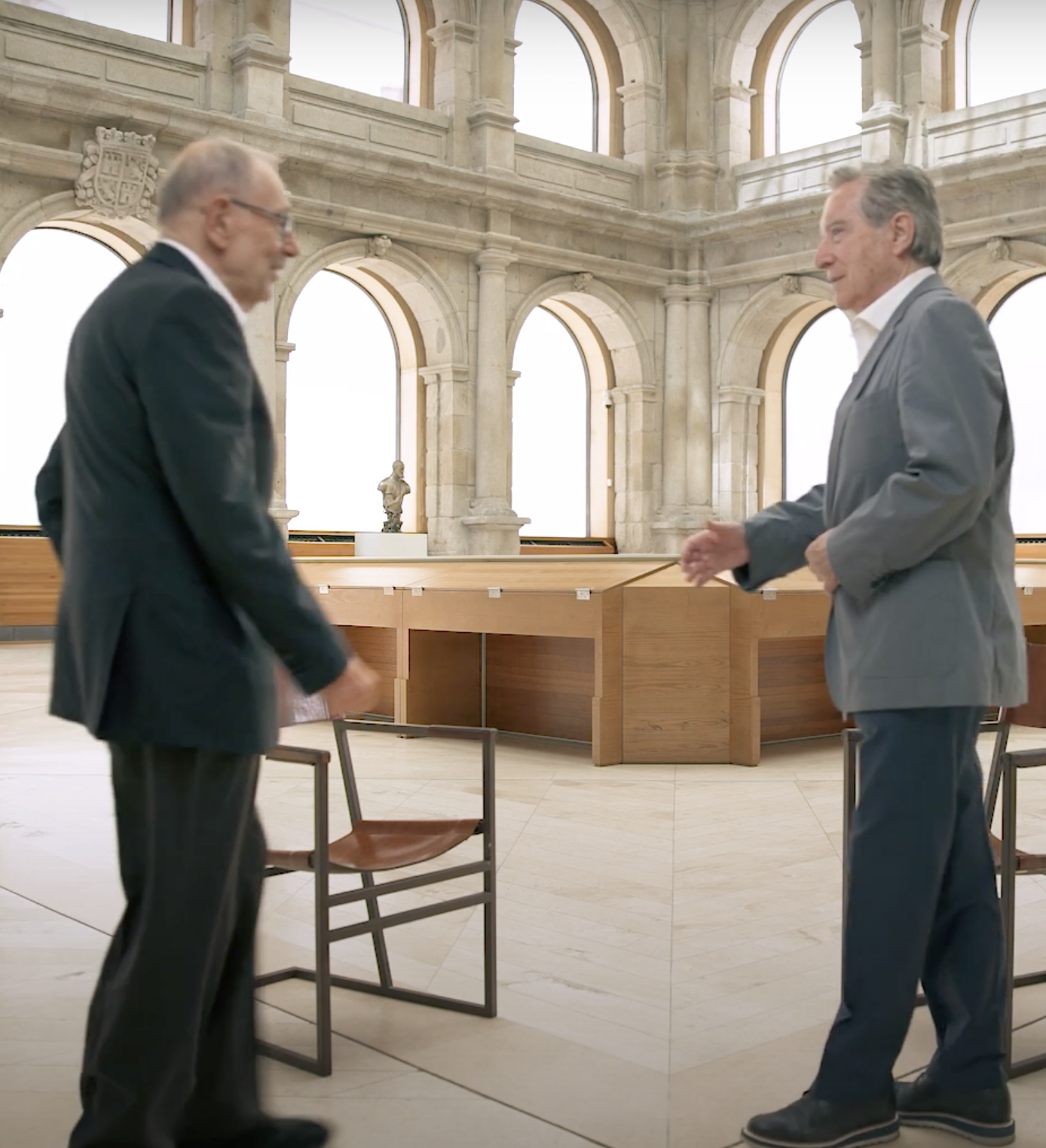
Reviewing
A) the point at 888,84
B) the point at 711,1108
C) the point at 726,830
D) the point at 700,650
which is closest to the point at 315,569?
the point at 700,650

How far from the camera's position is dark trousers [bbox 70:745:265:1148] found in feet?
5.96

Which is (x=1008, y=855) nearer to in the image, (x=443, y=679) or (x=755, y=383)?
(x=443, y=679)

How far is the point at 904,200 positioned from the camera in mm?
2238

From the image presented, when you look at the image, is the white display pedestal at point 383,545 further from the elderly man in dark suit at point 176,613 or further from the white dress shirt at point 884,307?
the elderly man in dark suit at point 176,613

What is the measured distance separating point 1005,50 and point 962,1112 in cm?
1606

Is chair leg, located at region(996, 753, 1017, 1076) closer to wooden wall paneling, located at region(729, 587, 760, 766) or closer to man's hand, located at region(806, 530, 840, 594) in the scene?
man's hand, located at region(806, 530, 840, 594)

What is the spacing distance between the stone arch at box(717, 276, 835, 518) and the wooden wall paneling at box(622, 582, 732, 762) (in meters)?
10.9

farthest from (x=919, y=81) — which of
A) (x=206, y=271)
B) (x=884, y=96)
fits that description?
(x=206, y=271)

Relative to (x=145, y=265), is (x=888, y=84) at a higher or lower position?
higher

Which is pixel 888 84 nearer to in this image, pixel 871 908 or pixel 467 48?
pixel 467 48

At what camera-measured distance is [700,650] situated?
6.50 m

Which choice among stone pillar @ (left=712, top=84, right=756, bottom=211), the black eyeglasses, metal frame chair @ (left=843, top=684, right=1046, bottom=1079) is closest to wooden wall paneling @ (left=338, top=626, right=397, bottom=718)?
metal frame chair @ (left=843, top=684, right=1046, bottom=1079)

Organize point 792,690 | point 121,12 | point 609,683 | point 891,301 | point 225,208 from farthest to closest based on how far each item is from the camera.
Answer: point 121,12, point 792,690, point 609,683, point 891,301, point 225,208

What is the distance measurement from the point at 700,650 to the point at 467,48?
11071 millimetres
